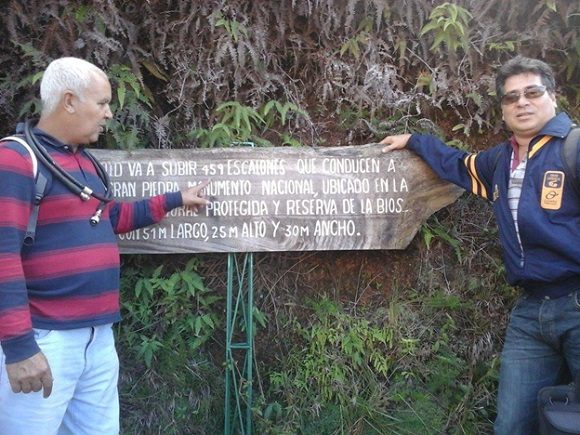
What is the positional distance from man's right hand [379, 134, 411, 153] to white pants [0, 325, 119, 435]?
187 cm

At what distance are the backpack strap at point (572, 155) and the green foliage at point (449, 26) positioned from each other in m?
1.22

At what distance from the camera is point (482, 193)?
3408 mm

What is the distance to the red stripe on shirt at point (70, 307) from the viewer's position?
2.63m

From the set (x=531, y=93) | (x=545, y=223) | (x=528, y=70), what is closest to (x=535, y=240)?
(x=545, y=223)

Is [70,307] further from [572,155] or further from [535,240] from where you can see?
[572,155]

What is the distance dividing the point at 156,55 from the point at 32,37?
29.6 inches

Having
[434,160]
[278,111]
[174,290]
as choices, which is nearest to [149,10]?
[278,111]

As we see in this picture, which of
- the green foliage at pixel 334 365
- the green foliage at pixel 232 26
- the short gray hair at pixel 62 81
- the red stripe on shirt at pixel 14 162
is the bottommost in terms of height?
the green foliage at pixel 334 365

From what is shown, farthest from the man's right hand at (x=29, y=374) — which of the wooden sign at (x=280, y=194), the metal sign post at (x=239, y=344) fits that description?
the metal sign post at (x=239, y=344)

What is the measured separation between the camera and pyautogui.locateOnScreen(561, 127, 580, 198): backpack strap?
9.32 feet

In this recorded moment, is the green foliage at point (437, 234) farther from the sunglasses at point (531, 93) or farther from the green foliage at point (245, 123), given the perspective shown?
the sunglasses at point (531, 93)

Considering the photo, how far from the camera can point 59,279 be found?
2652 millimetres

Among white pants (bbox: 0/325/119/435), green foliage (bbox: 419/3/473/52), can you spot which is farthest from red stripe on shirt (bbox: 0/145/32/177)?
green foliage (bbox: 419/3/473/52)

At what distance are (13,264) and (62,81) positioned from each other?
32.0 inches
